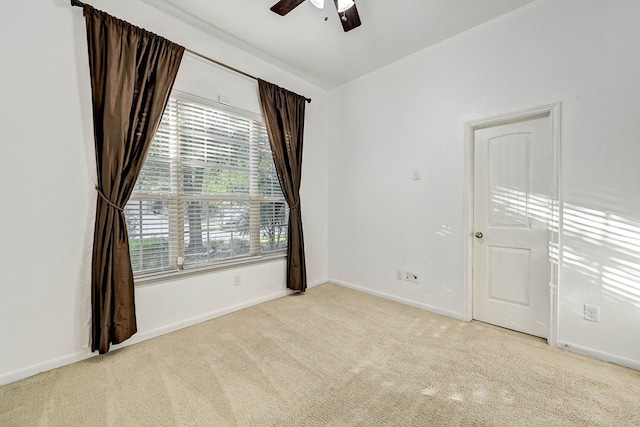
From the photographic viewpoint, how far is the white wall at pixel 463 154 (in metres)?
2.02

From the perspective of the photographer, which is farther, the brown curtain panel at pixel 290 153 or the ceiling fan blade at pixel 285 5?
the brown curtain panel at pixel 290 153

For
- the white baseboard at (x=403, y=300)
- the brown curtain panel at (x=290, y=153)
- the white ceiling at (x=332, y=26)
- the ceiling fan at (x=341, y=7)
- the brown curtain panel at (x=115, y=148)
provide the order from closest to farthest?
the ceiling fan at (x=341, y=7), the brown curtain panel at (x=115, y=148), the white ceiling at (x=332, y=26), the white baseboard at (x=403, y=300), the brown curtain panel at (x=290, y=153)

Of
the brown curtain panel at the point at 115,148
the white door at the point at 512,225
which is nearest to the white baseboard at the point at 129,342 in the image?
the brown curtain panel at the point at 115,148

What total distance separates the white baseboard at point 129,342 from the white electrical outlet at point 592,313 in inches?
120

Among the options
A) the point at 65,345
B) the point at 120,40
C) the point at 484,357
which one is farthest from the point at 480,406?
the point at 120,40

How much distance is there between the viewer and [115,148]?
2193 mm

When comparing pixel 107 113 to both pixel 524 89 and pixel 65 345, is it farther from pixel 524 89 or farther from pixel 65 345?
pixel 524 89

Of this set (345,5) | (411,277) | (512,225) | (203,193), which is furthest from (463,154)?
(203,193)

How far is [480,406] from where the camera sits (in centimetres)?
162

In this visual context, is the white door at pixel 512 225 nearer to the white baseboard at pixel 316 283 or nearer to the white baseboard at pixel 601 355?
the white baseboard at pixel 601 355

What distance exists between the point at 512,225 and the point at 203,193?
3.14m

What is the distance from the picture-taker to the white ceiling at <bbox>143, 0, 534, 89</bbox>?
240 centimetres

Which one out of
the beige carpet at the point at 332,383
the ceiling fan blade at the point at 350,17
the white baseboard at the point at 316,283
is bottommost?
the beige carpet at the point at 332,383

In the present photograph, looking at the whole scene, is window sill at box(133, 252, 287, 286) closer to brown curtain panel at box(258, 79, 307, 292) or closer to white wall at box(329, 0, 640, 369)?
brown curtain panel at box(258, 79, 307, 292)
